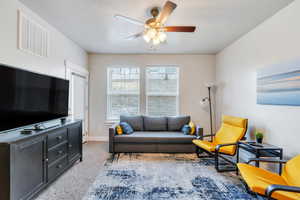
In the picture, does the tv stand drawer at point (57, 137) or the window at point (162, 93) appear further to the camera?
the window at point (162, 93)

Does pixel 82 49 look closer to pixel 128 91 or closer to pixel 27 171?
pixel 128 91

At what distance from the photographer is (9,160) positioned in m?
1.62

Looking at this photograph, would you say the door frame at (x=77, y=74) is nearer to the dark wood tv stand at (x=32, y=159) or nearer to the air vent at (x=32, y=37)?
the air vent at (x=32, y=37)

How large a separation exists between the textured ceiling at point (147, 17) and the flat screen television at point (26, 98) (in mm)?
1062

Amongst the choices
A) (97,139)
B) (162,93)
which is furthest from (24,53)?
(162,93)

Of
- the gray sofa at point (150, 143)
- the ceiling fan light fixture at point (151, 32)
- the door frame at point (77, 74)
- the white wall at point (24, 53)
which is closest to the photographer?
the white wall at point (24, 53)

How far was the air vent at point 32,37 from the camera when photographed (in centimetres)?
236

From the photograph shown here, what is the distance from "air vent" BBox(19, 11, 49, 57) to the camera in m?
2.36

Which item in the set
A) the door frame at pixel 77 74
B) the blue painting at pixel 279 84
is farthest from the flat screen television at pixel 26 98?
the blue painting at pixel 279 84

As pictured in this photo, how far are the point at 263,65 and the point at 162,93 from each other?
2.66 meters

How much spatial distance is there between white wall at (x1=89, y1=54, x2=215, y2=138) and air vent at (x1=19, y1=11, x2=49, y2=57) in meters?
1.96

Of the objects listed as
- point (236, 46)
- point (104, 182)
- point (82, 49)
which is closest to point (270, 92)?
point (236, 46)

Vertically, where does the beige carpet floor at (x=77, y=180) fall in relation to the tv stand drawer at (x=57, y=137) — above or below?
below

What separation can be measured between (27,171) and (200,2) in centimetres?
302
